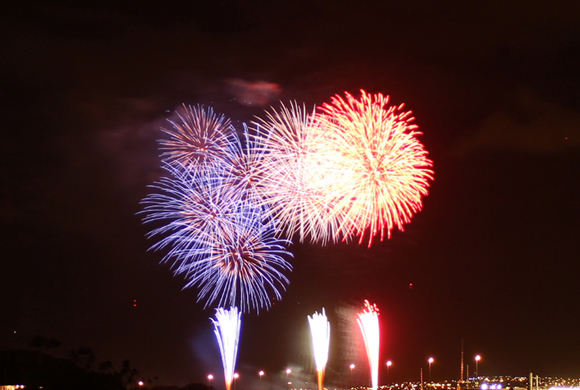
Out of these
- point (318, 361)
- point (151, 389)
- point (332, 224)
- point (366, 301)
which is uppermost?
point (332, 224)

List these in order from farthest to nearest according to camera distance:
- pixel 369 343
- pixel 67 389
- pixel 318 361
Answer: pixel 67 389
pixel 318 361
pixel 369 343

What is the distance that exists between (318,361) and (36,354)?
79.0m

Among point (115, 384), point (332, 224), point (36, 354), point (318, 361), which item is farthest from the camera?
point (36, 354)

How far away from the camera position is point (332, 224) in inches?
1065

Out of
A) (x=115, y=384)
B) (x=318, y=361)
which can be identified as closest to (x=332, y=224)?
(x=318, y=361)

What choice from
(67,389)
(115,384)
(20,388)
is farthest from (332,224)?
(115,384)

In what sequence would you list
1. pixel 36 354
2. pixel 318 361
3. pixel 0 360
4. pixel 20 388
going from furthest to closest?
pixel 36 354, pixel 0 360, pixel 20 388, pixel 318 361

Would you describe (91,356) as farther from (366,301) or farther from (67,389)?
(366,301)

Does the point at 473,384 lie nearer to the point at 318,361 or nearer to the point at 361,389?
the point at 361,389

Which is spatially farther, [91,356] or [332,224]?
[91,356]

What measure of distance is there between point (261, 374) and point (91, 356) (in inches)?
1272

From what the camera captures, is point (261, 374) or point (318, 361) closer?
point (318, 361)

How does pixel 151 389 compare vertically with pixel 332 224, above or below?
below

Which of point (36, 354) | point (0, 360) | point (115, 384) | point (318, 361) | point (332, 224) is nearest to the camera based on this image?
point (332, 224)
